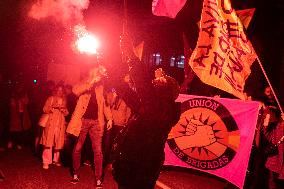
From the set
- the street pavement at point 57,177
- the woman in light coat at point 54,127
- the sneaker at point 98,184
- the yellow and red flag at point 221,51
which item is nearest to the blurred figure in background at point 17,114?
the street pavement at point 57,177

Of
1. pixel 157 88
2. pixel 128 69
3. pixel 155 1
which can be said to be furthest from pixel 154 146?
pixel 155 1

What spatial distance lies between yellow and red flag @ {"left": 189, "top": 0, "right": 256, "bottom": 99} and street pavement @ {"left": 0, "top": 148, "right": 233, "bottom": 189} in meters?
3.18

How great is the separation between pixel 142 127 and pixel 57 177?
4719 mm

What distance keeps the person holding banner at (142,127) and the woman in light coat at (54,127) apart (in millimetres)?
5164

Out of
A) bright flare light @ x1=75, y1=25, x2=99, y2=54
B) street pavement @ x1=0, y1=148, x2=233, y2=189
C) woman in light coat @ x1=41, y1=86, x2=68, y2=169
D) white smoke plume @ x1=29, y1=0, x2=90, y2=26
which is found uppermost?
white smoke plume @ x1=29, y1=0, x2=90, y2=26

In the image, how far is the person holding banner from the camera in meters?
2.92

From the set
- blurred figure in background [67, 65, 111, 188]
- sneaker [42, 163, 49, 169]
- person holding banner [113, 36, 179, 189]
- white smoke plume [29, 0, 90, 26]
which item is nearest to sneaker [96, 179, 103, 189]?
blurred figure in background [67, 65, 111, 188]

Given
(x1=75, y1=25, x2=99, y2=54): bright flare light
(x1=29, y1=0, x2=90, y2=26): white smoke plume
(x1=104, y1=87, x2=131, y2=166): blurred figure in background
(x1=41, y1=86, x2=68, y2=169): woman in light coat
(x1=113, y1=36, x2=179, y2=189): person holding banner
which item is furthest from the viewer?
(x1=104, y1=87, x2=131, y2=166): blurred figure in background

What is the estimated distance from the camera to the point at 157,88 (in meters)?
2.97

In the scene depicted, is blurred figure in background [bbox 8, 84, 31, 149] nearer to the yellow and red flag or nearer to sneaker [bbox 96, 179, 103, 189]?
sneaker [bbox 96, 179, 103, 189]

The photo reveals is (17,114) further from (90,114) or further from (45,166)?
(90,114)

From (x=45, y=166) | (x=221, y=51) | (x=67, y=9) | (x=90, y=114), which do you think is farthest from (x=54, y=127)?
(x=221, y=51)

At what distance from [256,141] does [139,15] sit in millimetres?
12098

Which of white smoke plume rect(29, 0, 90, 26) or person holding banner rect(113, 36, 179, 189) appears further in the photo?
white smoke plume rect(29, 0, 90, 26)
